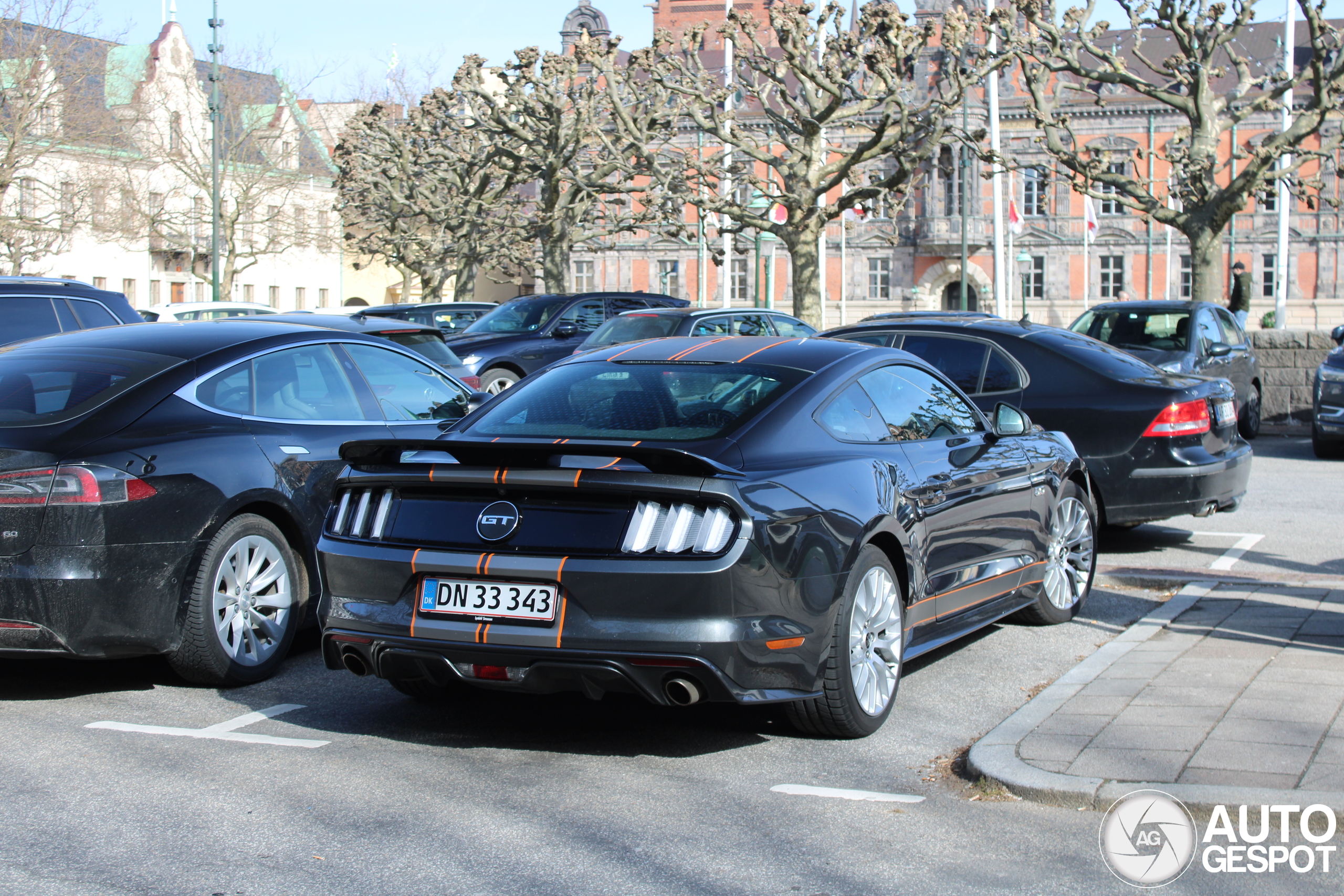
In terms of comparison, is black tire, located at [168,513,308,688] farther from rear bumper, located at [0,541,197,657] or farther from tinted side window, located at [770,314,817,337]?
tinted side window, located at [770,314,817,337]

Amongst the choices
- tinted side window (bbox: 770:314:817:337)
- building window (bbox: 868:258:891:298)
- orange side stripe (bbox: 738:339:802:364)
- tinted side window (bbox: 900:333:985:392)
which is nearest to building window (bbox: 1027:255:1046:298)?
building window (bbox: 868:258:891:298)

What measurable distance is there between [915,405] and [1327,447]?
12.1 metres

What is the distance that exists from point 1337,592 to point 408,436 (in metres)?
5.13

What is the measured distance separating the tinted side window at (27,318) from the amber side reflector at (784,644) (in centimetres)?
703

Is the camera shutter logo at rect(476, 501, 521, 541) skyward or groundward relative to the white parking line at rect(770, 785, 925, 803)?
skyward

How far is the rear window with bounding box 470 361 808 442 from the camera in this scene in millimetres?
5180

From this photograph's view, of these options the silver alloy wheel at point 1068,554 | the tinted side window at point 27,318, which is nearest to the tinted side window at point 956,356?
the silver alloy wheel at point 1068,554

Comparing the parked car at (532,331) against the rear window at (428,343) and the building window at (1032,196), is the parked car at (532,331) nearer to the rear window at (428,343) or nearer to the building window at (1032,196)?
the rear window at (428,343)

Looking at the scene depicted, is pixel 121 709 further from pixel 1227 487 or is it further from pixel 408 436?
pixel 1227 487

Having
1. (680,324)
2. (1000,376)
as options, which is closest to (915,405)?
(1000,376)

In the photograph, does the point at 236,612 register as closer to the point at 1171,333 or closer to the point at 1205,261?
the point at 1171,333

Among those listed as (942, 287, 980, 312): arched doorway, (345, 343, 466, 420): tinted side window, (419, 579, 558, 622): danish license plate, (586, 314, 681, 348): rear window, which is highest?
(942, 287, 980, 312): arched doorway

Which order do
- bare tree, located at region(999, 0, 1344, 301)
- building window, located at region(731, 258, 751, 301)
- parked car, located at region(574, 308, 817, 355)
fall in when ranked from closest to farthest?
parked car, located at region(574, 308, 817, 355) → bare tree, located at region(999, 0, 1344, 301) → building window, located at region(731, 258, 751, 301)

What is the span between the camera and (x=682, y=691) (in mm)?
4594
